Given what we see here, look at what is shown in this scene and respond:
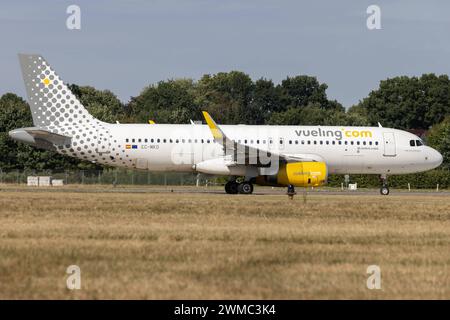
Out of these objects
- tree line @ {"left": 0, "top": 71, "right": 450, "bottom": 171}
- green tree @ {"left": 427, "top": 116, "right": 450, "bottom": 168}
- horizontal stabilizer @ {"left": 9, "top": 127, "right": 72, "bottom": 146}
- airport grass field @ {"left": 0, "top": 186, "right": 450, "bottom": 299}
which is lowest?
airport grass field @ {"left": 0, "top": 186, "right": 450, "bottom": 299}

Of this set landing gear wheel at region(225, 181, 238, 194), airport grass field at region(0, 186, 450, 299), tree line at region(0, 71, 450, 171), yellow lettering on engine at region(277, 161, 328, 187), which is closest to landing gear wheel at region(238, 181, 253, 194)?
landing gear wheel at region(225, 181, 238, 194)

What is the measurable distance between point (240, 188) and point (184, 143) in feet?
12.3

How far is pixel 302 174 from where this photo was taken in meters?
43.4

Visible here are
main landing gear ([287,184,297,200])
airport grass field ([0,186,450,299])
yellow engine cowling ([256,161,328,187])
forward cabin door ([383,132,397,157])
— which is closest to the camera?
airport grass field ([0,186,450,299])

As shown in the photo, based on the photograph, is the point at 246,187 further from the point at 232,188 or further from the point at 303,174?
the point at 303,174

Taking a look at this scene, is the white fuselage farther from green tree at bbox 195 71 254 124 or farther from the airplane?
green tree at bbox 195 71 254 124

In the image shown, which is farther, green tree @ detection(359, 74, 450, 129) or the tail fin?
green tree @ detection(359, 74, 450, 129)

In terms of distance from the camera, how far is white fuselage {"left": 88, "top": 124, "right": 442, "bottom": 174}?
4612cm

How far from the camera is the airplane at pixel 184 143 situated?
45406 mm

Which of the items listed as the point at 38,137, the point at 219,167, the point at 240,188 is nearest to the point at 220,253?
the point at 219,167

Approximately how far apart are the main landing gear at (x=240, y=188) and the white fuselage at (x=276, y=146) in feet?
Result: 5.94

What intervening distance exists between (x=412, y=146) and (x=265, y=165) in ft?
30.0
